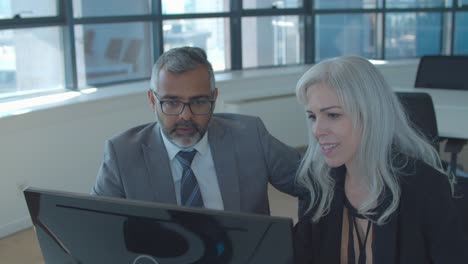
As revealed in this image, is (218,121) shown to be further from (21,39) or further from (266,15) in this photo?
(266,15)

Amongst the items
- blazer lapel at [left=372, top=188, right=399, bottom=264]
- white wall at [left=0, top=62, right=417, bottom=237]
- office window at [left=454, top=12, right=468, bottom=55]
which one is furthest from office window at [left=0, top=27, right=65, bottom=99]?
office window at [left=454, top=12, right=468, bottom=55]

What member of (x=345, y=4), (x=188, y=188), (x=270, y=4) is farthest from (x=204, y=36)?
(x=188, y=188)

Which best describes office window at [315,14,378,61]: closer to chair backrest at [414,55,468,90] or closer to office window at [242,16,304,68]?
office window at [242,16,304,68]

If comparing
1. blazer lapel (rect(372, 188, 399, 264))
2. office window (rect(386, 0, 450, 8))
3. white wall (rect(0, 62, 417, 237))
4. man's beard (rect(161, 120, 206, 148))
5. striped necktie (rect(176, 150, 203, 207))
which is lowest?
white wall (rect(0, 62, 417, 237))

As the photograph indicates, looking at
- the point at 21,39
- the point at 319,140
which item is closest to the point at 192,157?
the point at 319,140

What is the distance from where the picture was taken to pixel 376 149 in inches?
62.7

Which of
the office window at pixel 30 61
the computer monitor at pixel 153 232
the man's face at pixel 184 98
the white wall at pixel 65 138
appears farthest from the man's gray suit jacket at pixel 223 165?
the office window at pixel 30 61

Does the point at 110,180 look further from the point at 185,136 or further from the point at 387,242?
the point at 387,242

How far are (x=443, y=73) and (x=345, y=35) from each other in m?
1.88

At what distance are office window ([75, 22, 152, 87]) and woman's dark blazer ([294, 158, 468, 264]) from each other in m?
3.44

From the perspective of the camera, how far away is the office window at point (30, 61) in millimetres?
4309

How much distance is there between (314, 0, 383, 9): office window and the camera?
616 centimetres

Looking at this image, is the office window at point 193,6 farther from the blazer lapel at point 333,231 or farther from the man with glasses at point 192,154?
the blazer lapel at point 333,231

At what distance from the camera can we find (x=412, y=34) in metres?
6.73
